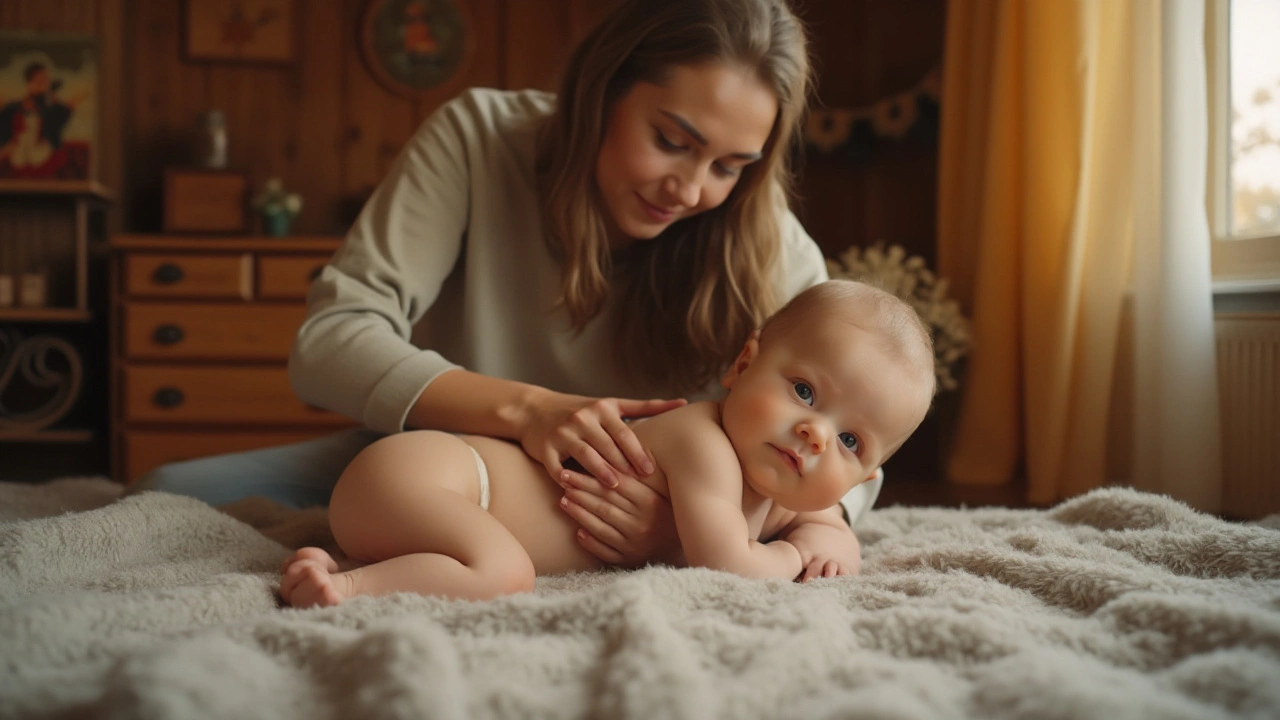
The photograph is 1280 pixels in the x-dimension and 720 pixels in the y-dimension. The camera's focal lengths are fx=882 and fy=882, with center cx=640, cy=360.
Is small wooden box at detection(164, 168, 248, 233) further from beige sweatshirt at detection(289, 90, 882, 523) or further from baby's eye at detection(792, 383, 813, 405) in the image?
baby's eye at detection(792, 383, 813, 405)

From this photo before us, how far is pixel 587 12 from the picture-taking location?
363cm

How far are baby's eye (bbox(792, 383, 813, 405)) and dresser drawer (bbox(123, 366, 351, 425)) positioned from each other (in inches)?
92.0

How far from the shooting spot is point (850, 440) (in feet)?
3.15

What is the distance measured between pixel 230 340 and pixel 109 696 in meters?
2.68

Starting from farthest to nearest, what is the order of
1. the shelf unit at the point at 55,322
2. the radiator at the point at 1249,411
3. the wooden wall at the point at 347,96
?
the wooden wall at the point at 347,96, the shelf unit at the point at 55,322, the radiator at the point at 1249,411

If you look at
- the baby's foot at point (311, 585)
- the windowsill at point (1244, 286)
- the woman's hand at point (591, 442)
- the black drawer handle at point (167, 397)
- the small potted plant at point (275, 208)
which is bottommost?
the black drawer handle at point (167, 397)

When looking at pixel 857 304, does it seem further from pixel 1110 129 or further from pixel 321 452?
pixel 1110 129

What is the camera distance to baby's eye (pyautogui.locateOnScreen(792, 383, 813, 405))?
0.95m

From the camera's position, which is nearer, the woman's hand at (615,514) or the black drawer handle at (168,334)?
the woman's hand at (615,514)

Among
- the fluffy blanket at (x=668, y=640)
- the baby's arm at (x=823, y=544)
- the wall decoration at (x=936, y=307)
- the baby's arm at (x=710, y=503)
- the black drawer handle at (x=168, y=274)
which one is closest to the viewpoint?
the fluffy blanket at (x=668, y=640)

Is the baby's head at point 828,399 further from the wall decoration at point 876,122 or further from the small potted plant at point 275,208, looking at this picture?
the small potted plant at point 275,208

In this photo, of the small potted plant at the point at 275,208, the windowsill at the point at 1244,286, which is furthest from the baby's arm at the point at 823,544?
the small potted plant at the point at 275,208

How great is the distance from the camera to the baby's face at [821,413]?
928 millimetres

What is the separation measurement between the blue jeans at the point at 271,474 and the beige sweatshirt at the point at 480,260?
0.24 meters
